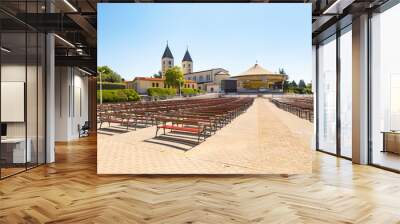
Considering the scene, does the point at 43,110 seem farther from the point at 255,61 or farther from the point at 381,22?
the point at 381,22

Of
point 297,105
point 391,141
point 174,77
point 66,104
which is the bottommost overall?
point 391,141

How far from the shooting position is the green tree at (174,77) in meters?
6.44

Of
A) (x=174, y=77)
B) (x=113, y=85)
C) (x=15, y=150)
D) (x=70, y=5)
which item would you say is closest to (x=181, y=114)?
(x=174, y=77)

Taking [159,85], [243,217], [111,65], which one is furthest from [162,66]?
[243,217]

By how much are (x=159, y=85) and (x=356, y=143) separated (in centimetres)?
412

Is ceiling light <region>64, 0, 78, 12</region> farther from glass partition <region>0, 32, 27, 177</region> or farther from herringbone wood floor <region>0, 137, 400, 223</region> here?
herringbone wood floor <region>0, 137, 400, 223</region>

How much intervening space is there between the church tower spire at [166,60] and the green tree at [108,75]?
75cm

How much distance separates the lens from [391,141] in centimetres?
682

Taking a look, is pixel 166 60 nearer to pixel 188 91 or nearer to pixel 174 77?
pixel 174 77

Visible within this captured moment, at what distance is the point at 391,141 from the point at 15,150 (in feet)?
21.9

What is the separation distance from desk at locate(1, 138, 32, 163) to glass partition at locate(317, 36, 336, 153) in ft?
21.8

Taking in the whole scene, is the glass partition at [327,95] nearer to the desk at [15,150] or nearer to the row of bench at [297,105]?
the row of bench at [297,105]

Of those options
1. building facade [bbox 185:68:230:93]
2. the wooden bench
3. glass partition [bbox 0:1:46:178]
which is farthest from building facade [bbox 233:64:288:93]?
glass partition [bbox 0:1:46:178]

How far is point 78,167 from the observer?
7281mm
